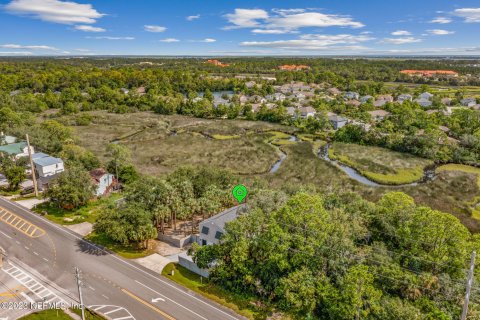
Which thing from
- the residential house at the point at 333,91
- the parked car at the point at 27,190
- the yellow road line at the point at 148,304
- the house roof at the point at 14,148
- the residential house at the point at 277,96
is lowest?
the yellow road line at the point at 148,304

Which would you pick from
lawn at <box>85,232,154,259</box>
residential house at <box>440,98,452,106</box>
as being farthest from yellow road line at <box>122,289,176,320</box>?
residential house at <box>440,98,452,106</box>

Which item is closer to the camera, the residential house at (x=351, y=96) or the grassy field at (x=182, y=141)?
the grassy field at (x=182, y=141)

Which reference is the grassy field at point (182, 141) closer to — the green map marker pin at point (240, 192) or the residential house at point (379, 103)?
the green map marker pin at point (240, 192)

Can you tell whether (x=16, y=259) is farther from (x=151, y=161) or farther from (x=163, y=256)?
(x=151, y=161)

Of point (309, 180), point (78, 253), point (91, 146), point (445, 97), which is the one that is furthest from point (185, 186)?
point (445, 97)

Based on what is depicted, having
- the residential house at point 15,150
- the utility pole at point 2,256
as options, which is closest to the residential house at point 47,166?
the residential house at point 15,150
